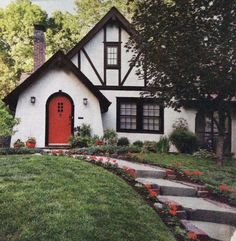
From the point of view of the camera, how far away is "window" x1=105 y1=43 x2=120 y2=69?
17.5 meters

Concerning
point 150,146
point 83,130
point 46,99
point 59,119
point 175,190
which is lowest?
point 175,190

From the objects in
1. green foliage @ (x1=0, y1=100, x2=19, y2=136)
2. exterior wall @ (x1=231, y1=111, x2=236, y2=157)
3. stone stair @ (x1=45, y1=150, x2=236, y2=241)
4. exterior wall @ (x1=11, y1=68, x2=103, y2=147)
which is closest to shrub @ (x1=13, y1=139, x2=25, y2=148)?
exterior wall @ (x1=11, y1=68, x2=103, y2=147)

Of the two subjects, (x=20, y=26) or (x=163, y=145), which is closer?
(x=163, y=145)

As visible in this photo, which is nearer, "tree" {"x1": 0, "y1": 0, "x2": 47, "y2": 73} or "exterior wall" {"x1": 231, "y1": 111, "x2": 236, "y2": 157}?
"tree" {"x1": 0, "y1": 0, "x2": 47, "y2": 73}

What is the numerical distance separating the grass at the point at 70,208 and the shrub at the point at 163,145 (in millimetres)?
6900

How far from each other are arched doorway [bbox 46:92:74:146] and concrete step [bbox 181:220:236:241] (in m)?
9.46

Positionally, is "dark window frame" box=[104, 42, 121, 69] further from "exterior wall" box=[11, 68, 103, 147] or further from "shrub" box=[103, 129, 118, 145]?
"shrub" box=[103, 129, 118, 145]

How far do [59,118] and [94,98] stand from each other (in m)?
1.40

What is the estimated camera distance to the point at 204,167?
38.5 feet

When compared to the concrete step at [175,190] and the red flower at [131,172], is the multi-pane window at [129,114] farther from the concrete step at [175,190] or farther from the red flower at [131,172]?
the concrete step at [175,190]

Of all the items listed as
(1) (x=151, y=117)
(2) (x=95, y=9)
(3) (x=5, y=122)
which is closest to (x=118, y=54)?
(1) (x=151, y=117)

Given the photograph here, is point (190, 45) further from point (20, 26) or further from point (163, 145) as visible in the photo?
point (20, 26)

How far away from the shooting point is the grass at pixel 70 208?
5453mm

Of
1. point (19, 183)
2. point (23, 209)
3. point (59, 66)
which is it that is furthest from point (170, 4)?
point (23, 209)
